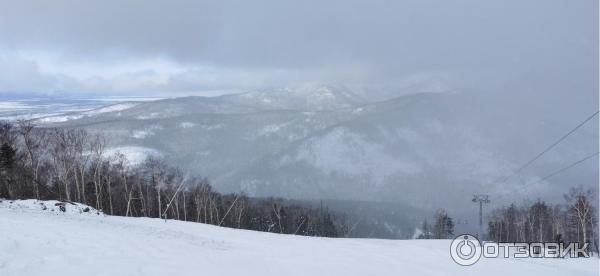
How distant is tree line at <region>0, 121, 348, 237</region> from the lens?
54.0m

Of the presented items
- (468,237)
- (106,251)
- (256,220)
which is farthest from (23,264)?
(256,220)

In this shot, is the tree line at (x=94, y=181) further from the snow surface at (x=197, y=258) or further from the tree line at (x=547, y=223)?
the tree line at (x=547, y=223)

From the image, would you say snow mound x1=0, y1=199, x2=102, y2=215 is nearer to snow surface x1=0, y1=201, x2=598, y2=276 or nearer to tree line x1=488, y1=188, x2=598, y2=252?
snow surface x1=0, y1=201, x2=598, y2=276

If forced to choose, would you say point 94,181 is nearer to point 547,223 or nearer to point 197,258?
point 197,258

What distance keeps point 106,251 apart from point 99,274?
352 cm

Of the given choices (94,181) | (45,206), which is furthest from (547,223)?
(45,206)

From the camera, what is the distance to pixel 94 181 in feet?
198

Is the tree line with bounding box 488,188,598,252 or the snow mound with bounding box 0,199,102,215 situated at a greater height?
the snow mound with bounding box 0,199,102,215

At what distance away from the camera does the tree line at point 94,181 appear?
54.0m

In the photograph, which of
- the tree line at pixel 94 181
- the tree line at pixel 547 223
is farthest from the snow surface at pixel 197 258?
the tree line at pixel 547 223

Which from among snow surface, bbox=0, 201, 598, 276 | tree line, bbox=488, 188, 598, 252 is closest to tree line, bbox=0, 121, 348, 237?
snow surface, bbox=0, 201, 598, 276

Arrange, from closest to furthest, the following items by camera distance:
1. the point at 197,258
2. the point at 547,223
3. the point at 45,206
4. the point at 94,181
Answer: the point at 197,258
the point at 45,206
the point at 94,181
the point at 547,223

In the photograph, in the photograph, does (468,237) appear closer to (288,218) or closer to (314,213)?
(288,218)

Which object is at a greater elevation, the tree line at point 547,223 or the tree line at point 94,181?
the tree line at point 94,181
